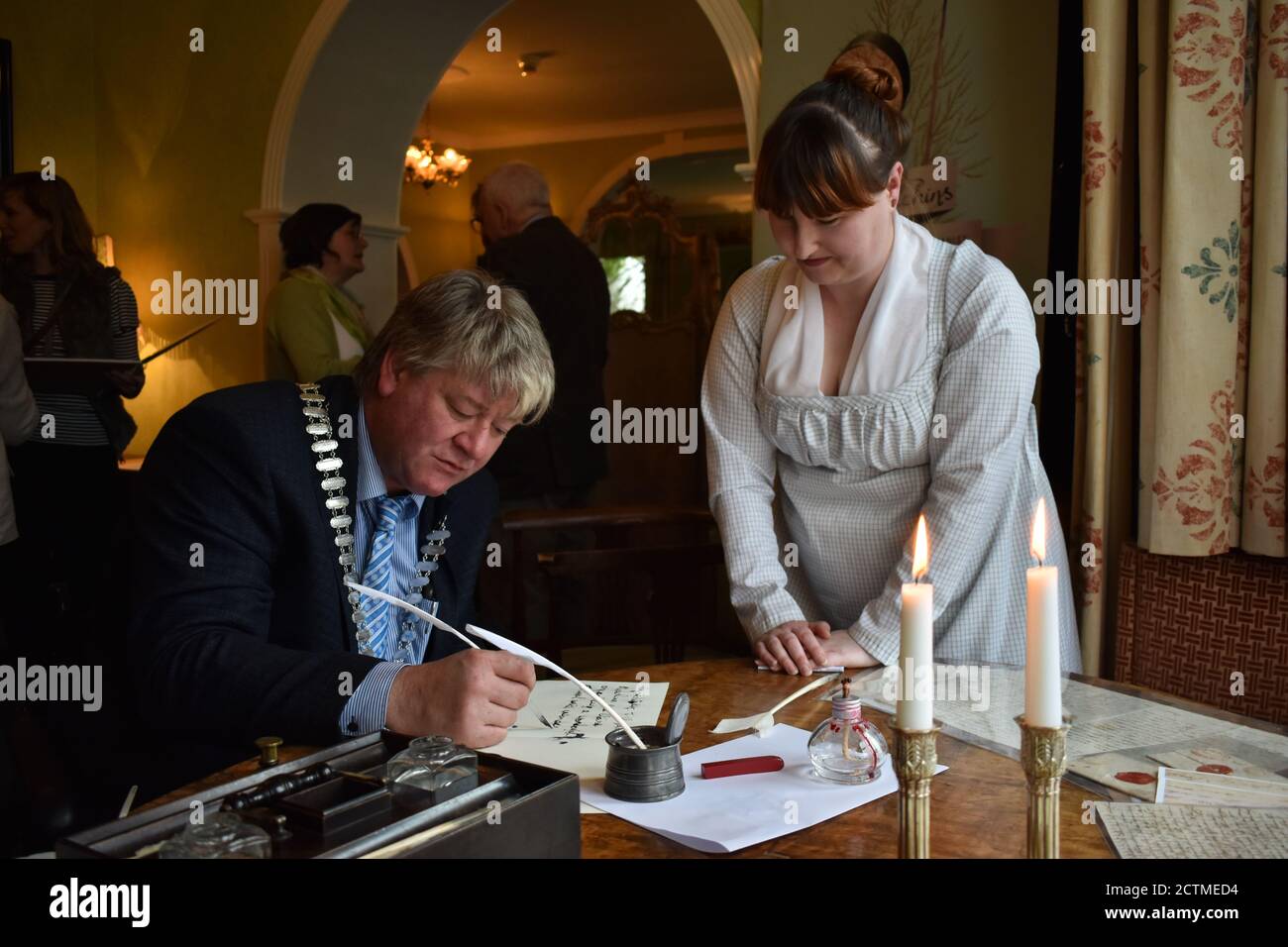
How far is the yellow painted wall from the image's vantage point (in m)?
5.49

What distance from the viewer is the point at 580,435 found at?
155 inches

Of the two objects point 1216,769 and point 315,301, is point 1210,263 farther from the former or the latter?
point 315,301

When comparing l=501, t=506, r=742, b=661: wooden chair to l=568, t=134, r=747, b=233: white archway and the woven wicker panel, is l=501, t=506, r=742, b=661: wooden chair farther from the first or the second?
l=568, t=134, r=747, b=233: white archway

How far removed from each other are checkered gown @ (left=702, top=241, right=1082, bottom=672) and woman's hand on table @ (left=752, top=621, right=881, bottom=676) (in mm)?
28

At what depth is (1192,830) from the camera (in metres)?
1.15

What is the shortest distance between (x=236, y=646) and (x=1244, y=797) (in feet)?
3.84

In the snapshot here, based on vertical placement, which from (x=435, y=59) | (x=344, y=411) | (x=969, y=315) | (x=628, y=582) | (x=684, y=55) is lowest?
(x=628, y=582)

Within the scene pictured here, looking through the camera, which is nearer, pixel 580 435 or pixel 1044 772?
pixel 1044 772

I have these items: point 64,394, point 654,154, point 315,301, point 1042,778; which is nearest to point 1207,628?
point 1042,778

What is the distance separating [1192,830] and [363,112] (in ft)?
16.6

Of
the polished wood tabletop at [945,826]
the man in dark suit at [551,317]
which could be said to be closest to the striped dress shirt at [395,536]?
the polished wood tabletop at [945,826]

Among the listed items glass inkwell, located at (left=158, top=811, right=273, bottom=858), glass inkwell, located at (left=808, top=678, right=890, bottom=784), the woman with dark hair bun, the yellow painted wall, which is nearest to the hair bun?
the woman with dark hair bun
